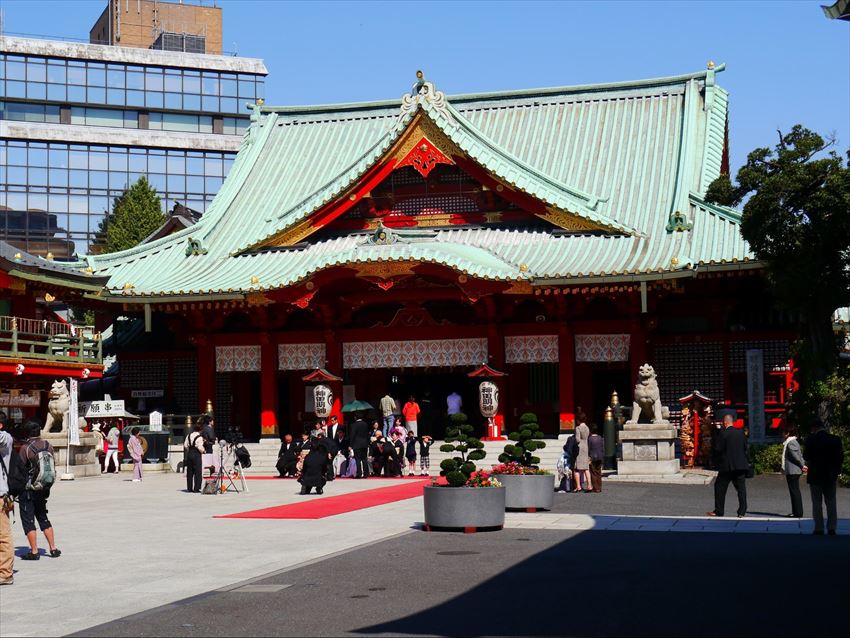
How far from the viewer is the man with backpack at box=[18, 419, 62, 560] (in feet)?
53.9

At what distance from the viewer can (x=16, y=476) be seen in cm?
1625

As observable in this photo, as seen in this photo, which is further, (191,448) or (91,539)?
(191,448)

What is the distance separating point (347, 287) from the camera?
128 ft

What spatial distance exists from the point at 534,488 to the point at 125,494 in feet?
34.8

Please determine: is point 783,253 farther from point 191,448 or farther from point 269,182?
point 269,182

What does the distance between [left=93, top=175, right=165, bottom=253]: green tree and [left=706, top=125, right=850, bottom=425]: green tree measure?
116 feet

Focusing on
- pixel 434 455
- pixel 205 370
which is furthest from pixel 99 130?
pixel 434 455

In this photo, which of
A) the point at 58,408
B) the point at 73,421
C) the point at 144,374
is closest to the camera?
the point at 73,421

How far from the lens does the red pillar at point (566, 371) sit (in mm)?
37156

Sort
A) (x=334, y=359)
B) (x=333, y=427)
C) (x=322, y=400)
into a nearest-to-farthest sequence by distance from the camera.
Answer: (x=333, y=427) < (x=322, y=400) < (x=334, y=359)

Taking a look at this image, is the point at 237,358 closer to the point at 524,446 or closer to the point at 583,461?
the point at 583,461

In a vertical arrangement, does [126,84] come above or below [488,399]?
above

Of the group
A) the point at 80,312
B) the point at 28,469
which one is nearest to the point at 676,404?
the point at 28,469

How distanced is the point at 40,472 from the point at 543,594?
285 inches
